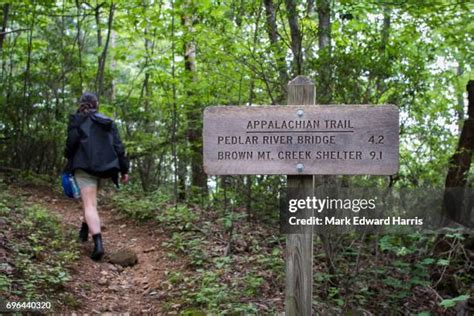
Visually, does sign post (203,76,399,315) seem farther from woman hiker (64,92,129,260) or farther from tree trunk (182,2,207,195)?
tree trunk (182,2,207,195)

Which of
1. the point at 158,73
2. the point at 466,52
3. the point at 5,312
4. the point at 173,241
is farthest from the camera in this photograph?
the point at 158,73

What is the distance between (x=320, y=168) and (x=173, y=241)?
13.3 ft

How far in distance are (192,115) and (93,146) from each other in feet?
10.7

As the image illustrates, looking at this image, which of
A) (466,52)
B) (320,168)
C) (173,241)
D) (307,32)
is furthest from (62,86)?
(320,168)

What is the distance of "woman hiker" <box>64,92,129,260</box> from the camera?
651 centimetres

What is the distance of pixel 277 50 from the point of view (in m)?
6.38

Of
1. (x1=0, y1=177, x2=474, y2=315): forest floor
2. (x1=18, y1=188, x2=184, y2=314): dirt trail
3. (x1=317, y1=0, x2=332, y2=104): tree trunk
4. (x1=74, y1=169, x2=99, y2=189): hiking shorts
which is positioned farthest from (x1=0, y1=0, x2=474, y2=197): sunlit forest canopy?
(x1=74, y1=169, x2=99, y2=189): hiking shorts

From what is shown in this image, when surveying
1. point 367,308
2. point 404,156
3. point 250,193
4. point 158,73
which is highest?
point 158,73

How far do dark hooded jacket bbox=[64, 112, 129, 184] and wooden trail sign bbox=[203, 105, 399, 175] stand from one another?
3221 millimetres

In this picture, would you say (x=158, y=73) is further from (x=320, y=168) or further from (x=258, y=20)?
(x=320, y=168)

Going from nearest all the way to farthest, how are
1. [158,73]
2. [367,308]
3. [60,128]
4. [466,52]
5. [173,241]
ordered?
[367,308] → [173,241] → [466,52] → [158,73] → [60,128]

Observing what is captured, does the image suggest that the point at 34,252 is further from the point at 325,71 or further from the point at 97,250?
the point at 325,71

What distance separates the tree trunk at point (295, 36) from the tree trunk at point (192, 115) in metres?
2.20

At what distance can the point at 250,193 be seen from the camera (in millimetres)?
7578
